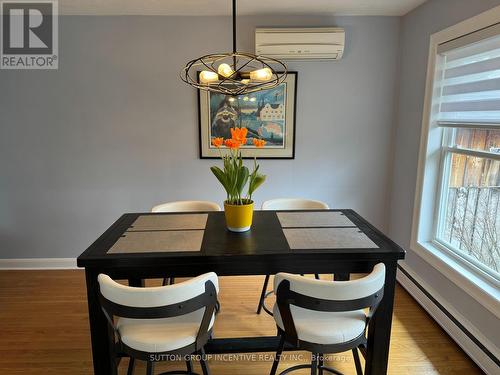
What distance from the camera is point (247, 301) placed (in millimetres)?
2771

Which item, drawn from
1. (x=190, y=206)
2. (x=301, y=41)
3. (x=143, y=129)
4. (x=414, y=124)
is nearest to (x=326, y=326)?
(x=190, y=206)

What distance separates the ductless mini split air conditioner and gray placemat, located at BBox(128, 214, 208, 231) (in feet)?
5.42

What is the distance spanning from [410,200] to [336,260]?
1.69 meters

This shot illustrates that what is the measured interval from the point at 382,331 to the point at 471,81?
1.71m

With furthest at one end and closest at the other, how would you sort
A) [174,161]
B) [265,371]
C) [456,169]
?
[174,161]
[456,169]
[265,371]

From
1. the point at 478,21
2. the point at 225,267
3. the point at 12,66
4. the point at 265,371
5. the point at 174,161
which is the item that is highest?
the point at 478,21

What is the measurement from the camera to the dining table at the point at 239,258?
5.26ft

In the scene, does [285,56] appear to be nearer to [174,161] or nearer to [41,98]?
→ [174,161]

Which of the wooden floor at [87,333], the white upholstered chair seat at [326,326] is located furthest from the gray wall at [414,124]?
the white upholstered chair seat at [326,326]

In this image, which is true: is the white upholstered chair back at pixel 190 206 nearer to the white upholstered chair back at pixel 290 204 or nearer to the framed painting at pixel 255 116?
the white upholstered chair back at pixel 290 204

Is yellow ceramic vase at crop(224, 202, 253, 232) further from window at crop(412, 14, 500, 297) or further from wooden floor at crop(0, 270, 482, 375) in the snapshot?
window at crop(412, 14, 500, 297)

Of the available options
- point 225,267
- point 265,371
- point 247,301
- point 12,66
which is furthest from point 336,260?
point 12,66

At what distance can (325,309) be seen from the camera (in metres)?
1.38

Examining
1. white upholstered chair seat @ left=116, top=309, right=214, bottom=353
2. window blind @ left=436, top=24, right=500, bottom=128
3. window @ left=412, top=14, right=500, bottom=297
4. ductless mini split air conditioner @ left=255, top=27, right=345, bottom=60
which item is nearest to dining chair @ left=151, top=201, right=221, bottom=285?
white upholstered chair seat @ left=116, top=309, right=214, bottom=353
